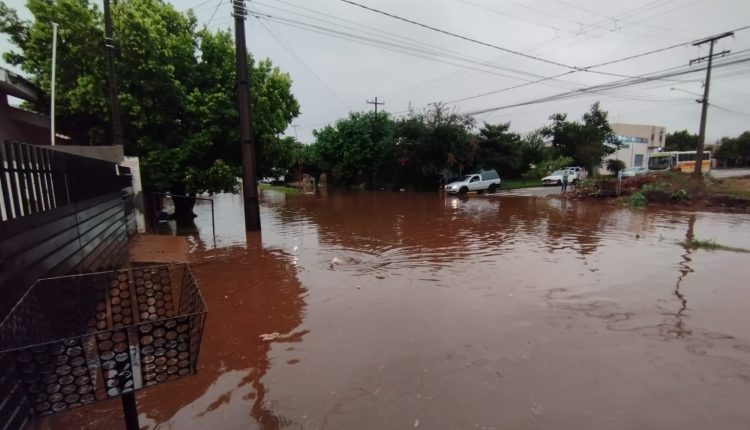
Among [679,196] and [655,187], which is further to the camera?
[655,187]

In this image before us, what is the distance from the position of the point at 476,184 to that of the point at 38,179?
28874 mm

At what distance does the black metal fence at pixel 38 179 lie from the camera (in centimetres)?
297

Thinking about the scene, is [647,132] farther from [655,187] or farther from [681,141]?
[655,187]

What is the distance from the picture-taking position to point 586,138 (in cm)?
3894

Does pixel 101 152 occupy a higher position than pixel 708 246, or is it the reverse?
pixel 101 152

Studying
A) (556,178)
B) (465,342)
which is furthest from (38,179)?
(556,178)

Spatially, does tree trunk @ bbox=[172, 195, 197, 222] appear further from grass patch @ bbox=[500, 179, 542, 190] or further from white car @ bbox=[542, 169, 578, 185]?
white car @ bbox=[542, 169, 578, 185]

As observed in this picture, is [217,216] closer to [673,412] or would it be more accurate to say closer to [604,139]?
[673,412]

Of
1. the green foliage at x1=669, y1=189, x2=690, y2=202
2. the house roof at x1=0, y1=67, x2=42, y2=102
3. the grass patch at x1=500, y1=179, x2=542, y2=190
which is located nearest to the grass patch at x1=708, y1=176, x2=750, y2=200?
the green foliage at x1=669, y1=189, x2=690, y2=202

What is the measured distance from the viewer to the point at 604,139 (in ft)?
131

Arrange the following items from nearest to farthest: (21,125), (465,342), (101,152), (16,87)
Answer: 1. (465,342)
2. (16,87)
3. (101,152)
4. (21,125)

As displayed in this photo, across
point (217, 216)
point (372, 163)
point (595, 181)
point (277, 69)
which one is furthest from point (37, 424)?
point (372, 163)

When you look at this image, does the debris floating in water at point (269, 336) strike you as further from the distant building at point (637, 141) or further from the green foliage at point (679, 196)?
the distant building at point (637, 141)

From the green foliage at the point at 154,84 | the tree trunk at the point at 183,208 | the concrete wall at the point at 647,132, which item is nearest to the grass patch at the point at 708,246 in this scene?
the green foliage at the point at 154,84
